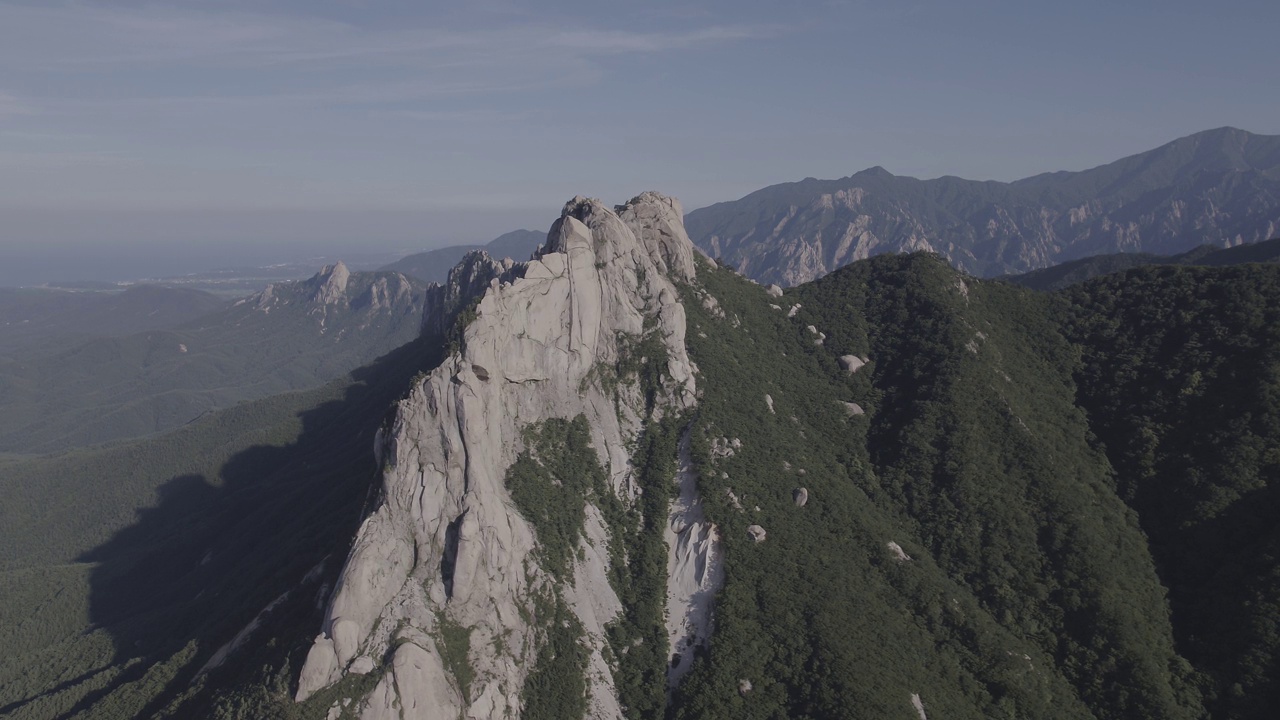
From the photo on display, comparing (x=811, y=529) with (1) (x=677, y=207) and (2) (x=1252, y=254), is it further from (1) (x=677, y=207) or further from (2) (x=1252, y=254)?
(2) (x=1252, y=254)

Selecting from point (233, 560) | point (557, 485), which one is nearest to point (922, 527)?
point (557, 485)

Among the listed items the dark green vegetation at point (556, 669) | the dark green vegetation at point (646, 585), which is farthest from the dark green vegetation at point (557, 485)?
the dark green vegetation at point (646, 585)

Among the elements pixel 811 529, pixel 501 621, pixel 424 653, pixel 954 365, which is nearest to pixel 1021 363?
pixel 954 365

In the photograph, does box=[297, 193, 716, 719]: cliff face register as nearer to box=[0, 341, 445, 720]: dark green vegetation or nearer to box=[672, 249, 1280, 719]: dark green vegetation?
box=[0, 341, 445, 720]: dark green vegetation

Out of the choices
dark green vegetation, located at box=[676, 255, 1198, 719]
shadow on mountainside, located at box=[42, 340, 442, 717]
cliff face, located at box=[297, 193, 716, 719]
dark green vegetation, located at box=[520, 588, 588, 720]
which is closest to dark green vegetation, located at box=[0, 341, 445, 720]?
shadow on mountainside, located at box=[42, 340, 442, 717]

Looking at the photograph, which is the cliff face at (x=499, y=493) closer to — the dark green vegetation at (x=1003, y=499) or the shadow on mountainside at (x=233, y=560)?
the shadow on mountainside at (x=233, y=560)

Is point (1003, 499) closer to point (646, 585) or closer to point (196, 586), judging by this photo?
point (646, 585)
